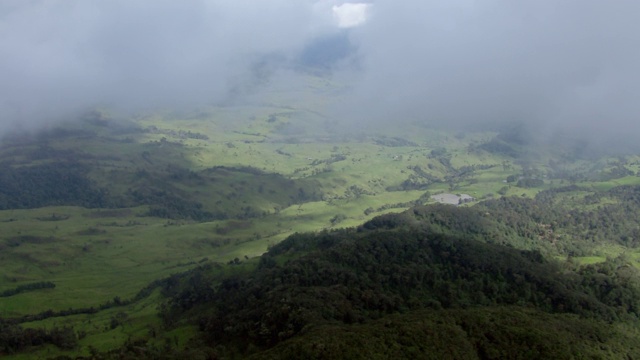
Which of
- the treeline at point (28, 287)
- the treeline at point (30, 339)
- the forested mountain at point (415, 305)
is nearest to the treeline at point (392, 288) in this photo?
the forested mountain at point (415, 305)

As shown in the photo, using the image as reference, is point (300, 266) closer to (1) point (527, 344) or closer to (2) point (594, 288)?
(1) point (527, 344)

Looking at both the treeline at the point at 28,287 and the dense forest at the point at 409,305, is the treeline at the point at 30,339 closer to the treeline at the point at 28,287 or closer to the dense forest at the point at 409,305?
the dense forest at the point at 409,305

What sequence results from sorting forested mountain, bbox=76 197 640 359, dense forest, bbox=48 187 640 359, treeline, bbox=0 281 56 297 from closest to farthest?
forested mountain, bbox=76 197 640 359 < dense forest, bbox=48 187 640 359 < treeline, bbox=0 281 56 297

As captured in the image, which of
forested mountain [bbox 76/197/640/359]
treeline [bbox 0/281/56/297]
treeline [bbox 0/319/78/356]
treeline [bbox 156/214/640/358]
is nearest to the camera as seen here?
forested mountain [bbox 76/197/640/359]

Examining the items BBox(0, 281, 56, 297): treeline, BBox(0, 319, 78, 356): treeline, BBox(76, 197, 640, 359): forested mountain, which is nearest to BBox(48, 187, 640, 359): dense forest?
BBox(76, 197, 640, 359): forested mountain

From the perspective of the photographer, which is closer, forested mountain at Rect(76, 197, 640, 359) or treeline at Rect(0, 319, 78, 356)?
forested mountain at Rect(76, 197, 640, 359)

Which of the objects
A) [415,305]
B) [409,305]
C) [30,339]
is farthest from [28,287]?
[415,305]

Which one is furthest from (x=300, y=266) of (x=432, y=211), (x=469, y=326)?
(x=432, y=211)

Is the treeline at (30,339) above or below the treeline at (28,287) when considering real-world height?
below

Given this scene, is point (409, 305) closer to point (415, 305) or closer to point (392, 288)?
point (415, 305)

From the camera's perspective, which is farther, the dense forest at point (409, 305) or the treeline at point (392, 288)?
the treeline at point (392, 288)

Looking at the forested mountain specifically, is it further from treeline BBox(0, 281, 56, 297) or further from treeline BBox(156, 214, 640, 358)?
treeline BBox(0, 281, 56, 297)
